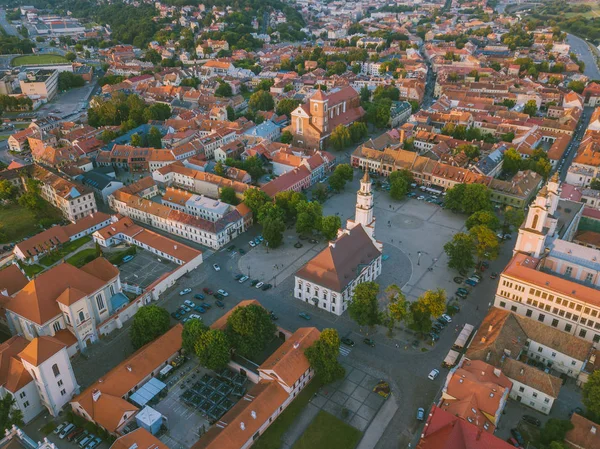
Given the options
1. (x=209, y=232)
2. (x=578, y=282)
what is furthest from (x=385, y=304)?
(x=209, y=232)

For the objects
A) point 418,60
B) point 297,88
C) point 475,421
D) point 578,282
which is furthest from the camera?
point 418,60

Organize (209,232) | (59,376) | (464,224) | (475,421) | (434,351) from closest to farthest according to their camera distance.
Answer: (475,421), (59,376), (434,351), (209,232), (464,224)

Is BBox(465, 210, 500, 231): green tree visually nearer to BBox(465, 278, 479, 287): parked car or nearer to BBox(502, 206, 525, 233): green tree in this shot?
BBox(502, 206, 525, 233): green tree

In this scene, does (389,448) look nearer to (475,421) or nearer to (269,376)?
(475,421)

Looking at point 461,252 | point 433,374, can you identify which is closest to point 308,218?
point 461,252

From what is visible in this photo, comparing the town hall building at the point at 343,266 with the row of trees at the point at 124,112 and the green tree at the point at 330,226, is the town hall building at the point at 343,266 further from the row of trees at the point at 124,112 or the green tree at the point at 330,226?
the row of trees at the point at 124,112

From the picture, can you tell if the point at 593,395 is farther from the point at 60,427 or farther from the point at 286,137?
the point at 286,137

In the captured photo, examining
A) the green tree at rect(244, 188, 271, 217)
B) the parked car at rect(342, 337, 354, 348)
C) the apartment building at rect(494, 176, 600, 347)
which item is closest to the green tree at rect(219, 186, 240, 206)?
the green tree at rect(244, 188, 271, 217)
